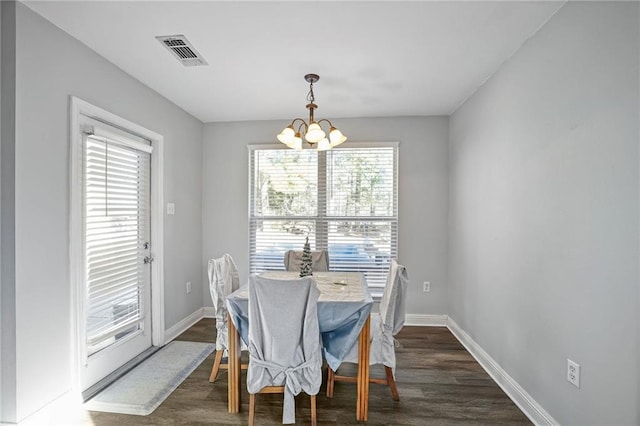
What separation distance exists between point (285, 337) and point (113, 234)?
71.2 inches

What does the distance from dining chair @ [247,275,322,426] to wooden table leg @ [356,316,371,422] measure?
333 millimetres

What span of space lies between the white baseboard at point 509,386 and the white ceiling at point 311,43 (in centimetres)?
246

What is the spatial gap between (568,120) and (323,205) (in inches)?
104

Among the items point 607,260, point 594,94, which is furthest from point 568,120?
point 607,260

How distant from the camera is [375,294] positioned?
389 cm

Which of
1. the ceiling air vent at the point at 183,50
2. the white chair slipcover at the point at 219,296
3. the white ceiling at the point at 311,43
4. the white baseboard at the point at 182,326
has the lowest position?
the white baseboard at the point at 182,326

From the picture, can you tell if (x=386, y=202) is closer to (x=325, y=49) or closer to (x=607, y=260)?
(x=325, y=49)

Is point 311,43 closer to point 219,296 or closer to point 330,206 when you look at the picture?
point 219,296

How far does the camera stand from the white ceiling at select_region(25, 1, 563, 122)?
1892 mm

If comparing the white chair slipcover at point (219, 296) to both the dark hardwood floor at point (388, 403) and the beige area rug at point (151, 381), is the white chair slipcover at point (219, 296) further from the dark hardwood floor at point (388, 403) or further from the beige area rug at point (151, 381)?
the beige area rug at point (151, 381)

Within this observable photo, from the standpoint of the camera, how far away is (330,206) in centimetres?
402

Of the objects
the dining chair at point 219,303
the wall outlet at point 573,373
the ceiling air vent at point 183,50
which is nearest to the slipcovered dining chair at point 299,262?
the dining chair at point 219,303

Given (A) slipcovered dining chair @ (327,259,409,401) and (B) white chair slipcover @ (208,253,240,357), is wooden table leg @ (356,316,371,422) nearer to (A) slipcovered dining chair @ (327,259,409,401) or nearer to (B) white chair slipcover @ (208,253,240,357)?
(A) slipcovered dining chair @ (327,259,409,401)

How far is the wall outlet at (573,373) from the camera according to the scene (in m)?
1.72
